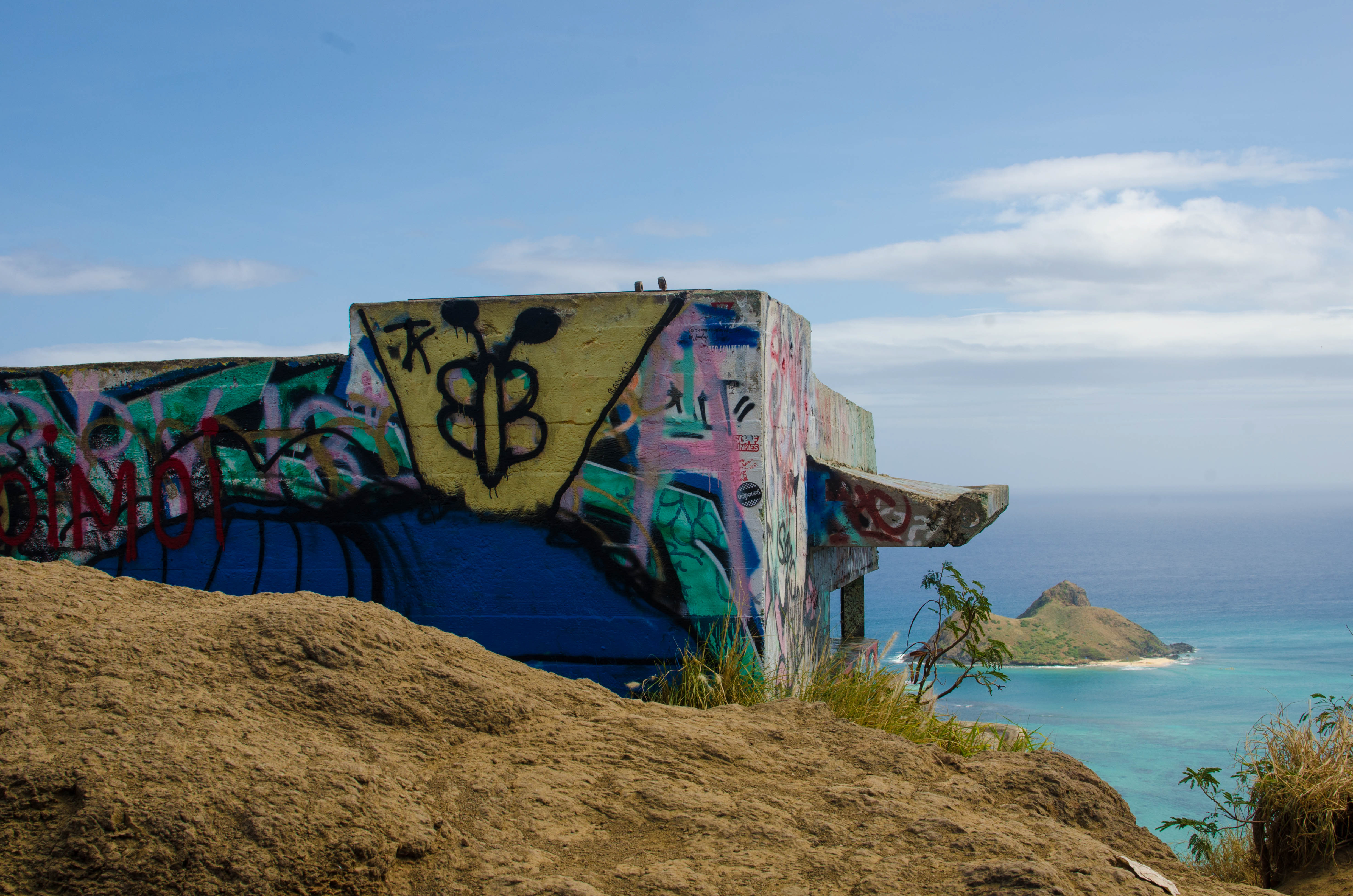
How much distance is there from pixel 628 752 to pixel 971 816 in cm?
126

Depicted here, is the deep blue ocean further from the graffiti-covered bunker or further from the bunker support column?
the bunker support column

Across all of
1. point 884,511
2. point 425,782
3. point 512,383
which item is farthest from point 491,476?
point 425,782

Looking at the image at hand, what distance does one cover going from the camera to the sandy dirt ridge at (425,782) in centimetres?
279

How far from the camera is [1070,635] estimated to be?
7119 centimetres

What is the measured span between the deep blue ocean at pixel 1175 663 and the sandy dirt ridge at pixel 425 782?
67.7 inches

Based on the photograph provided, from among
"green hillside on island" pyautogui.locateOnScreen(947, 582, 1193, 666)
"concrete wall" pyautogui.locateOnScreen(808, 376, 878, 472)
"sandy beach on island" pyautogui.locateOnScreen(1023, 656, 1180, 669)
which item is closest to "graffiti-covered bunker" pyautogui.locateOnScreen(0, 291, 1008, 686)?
"concrete wall" pyautogui.locateOnScreen(808, 376, 878, 472)

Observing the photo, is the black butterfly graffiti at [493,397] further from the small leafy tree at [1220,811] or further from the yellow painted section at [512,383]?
the small leafy tree at [1220,811]

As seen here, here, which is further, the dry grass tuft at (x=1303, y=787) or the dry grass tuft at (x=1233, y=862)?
the dry grass tuft at (x=1233, y=862)

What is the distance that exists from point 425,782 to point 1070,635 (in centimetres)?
7514

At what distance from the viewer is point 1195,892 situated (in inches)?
136

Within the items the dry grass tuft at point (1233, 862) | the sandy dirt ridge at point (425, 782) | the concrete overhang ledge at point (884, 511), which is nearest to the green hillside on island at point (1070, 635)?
the concrete overhang ledge at point (884, 511)

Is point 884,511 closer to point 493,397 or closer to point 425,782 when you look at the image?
point 493,397

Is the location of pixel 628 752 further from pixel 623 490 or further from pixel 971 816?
pixel 623 490

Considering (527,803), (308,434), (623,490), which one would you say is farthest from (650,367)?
(527,803)
